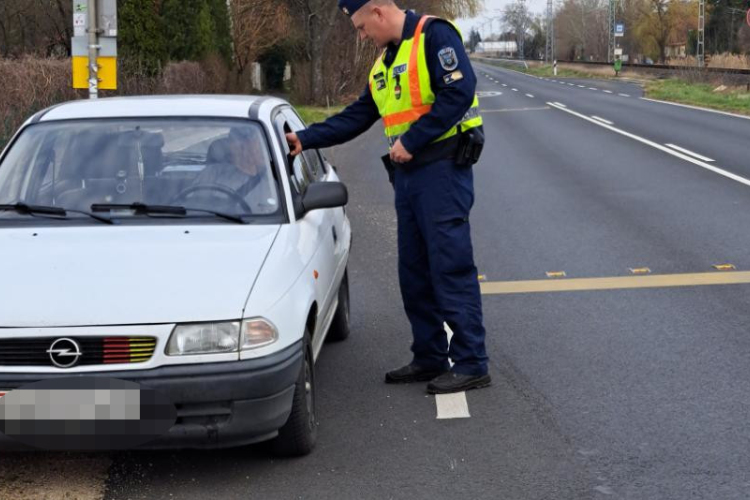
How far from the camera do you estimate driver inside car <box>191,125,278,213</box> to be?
210 inches

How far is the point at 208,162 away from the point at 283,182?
15.4 inches

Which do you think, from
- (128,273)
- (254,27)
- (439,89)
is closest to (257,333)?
(128,273)

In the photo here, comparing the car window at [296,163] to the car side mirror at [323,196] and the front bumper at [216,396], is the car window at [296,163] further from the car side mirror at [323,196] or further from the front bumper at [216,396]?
the front bumper at [216,396]

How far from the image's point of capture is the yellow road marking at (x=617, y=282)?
8.17 m

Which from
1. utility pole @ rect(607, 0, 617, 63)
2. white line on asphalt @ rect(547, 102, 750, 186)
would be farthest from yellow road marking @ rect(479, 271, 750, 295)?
utility pole @ rect(607, 0, 617, 63)

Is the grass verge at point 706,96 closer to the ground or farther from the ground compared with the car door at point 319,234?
farther from the ground

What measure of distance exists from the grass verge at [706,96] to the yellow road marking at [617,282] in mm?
21473

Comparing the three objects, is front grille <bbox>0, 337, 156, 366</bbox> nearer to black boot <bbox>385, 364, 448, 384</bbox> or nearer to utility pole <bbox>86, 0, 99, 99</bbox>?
black boot <bbox>385, 364, 448, 384</bbox>

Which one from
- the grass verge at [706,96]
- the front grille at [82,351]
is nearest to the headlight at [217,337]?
Answer: the front grille at [82,351]

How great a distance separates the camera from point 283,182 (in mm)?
5422

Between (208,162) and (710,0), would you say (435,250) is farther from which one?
(710,0)

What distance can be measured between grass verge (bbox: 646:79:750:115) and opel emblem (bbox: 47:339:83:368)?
2670cm

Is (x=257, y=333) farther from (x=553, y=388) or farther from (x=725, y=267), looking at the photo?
(x=725, y=267)

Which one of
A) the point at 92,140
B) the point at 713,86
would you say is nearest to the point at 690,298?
the point at 92,140
